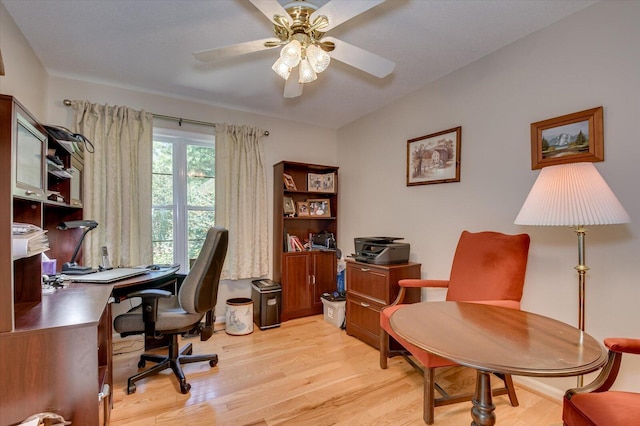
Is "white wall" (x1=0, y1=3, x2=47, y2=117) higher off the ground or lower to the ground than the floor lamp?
higher

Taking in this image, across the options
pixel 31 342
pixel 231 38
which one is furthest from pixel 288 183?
pixel 31 342

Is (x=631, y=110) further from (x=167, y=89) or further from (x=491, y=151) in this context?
(x=167, y=89)

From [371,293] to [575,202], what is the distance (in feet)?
5.49

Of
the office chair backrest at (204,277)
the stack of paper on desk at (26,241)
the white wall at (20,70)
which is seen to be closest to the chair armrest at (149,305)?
the office chair backrest at (204,277)

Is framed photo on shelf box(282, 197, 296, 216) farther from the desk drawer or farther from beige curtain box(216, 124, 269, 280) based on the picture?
the desk drawer

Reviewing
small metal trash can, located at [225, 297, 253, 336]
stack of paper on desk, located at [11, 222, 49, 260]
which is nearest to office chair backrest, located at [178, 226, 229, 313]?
stack of paper on desk, located at [11, 222, 49, 260]

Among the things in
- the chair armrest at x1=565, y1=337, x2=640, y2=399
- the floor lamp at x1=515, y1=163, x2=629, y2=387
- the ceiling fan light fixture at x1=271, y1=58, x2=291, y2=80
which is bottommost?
the chair armrest at x1=565, y1=337, x2=640, y2=399

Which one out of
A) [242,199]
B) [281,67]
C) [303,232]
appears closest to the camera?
[281,67]

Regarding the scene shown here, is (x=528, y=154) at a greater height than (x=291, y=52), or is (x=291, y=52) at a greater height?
(x=291, y=52)

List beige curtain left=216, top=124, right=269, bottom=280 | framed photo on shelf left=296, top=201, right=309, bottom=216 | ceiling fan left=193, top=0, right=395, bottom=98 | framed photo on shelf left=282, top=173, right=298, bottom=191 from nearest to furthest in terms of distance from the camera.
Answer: ceiling fan left=193, top=0, right=395, bottom=98
beige curtain left=216, top=124, right=269, bottom=280
framed photo on shelf left=282, top=173, right=298, bottom=191
framed photo on shelf left=296, top=201, right=309, bottom=216

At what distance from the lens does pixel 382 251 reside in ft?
8.75

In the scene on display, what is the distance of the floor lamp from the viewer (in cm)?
140

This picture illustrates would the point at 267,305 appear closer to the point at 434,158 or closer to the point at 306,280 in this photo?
the point at 306,280

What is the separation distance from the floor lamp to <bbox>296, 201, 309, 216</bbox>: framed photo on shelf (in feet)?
8.16
